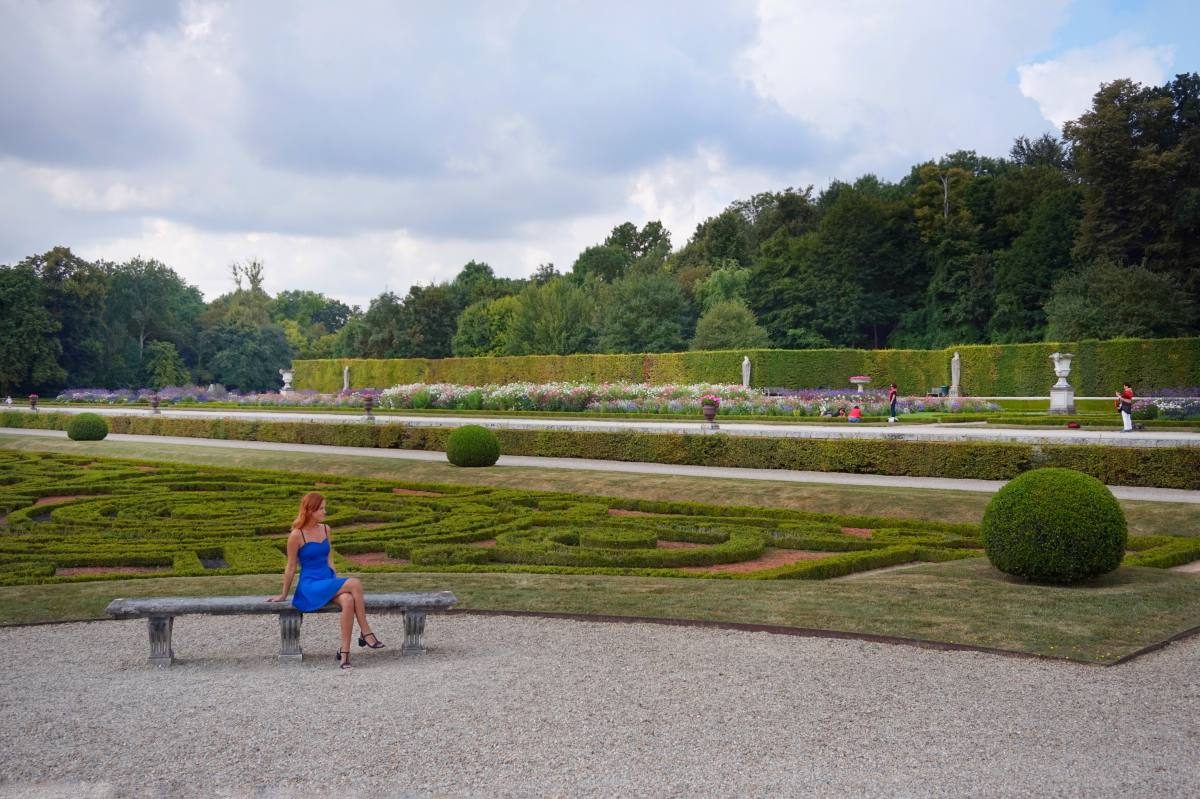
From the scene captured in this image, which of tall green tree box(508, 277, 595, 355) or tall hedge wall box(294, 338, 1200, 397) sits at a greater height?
tall green tree box(508, 277, 595, 355)

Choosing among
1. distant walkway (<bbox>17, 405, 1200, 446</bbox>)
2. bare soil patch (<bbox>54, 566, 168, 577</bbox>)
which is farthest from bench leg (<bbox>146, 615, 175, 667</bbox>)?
distant walkway (<bbox>17, 405, 1200, 446</bbox>)

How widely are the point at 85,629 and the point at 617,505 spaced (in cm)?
819

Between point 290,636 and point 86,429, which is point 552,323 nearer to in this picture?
point 86,429

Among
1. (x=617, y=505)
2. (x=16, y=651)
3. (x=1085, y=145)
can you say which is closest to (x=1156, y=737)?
(x=16, y=651)

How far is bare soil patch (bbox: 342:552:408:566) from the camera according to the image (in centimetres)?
1127

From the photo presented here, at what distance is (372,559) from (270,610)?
4480 millimetres

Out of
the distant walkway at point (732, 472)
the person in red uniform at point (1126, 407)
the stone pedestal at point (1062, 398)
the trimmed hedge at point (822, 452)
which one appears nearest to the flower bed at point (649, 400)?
the stone pedestal at point (1062, 398)

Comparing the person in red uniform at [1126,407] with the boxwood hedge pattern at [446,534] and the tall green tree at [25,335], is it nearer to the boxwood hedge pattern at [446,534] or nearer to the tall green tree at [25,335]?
the boxwood hedge pattern at [446,534]

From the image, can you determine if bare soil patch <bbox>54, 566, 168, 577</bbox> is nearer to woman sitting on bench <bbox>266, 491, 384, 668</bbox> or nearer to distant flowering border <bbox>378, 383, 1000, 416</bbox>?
woman sitting on bench <bbox>266, 491, 384, 668</bbox>

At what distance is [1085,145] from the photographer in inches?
1820

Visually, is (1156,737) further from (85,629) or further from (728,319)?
(728,319)

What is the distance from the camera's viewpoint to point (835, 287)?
57812 millimetres

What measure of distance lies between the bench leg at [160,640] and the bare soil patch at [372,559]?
389 cm

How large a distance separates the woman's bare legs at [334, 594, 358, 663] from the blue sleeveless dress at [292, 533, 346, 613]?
136 mm
